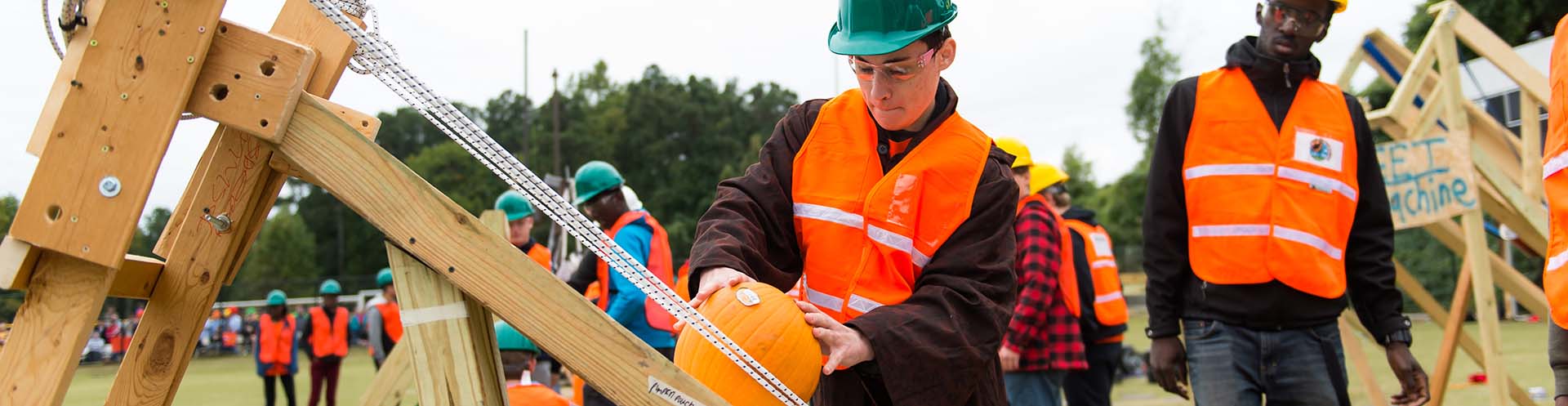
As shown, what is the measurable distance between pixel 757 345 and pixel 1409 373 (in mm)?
2754

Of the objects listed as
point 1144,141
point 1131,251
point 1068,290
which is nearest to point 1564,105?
point 1068,290

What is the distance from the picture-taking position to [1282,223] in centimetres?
388

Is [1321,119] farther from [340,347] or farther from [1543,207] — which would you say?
[340,347]

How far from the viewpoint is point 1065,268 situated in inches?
255

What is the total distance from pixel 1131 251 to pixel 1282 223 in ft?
148

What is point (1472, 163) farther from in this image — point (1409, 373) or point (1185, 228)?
point (1185, 228)

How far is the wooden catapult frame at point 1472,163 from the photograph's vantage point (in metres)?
5.74

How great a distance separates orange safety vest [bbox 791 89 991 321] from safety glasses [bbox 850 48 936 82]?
17cm

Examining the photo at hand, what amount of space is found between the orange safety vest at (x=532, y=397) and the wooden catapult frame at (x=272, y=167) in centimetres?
208

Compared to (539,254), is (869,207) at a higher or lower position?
higher

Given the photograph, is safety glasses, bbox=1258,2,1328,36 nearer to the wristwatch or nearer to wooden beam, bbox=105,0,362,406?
the wristwatch

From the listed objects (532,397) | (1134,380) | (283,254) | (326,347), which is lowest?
(283,254)

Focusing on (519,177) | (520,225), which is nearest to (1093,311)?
(520,225)

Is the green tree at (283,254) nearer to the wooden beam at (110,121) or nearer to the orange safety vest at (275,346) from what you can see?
the orange safety vest at (275,346)
